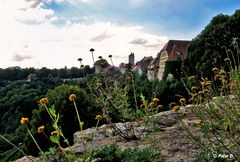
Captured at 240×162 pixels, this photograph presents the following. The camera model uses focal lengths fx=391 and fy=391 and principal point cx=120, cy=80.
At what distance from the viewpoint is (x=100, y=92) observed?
4836mm

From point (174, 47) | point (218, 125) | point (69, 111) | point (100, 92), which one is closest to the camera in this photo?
point (218, 125)

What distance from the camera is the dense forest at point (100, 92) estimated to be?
18.1 ft

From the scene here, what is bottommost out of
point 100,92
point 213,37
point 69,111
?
point 69,111

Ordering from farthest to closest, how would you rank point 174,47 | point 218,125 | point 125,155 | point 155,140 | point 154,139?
1. point 174,47
2. point 154,139
3. point 155,140
4. point 125,155
5. point 218,125

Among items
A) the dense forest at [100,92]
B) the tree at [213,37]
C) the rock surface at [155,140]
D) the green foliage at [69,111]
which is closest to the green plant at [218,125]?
the rock surface at [155,140]

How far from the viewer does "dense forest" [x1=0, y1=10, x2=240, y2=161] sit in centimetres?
553

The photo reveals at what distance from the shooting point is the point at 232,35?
28406mm

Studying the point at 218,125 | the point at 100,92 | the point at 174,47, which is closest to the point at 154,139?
the point at 218,125

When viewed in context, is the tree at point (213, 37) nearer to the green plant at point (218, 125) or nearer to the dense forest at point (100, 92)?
the dense forest at point (100, 92)

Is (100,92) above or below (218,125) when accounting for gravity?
above

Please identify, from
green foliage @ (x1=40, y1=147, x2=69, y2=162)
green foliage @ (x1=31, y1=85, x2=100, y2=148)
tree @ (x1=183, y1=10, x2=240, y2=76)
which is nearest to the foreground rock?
green foliage @ (x1=40, y1=147, x2=69, y2=162)

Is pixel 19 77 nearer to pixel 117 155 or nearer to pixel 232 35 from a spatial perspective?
pixel 232 35

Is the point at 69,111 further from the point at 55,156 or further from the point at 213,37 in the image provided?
the point at 213,37

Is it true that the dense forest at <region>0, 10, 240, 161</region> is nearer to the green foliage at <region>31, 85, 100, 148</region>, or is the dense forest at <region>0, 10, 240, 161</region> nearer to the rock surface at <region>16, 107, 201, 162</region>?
the green foliage at <region>31, 85, 100, 148</region>
